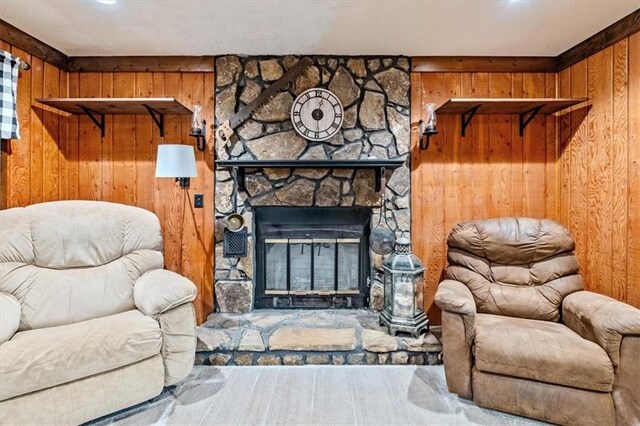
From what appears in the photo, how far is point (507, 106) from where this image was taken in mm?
2723

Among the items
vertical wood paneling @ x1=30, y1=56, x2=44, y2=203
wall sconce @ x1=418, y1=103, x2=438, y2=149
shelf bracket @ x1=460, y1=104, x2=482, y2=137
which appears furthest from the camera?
shelf bracket @ x1=460, y1=104, x2=482, y2=137

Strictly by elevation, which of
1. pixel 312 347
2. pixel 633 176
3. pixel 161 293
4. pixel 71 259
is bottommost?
pixel 312 347

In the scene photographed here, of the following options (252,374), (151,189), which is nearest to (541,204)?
(252,374)

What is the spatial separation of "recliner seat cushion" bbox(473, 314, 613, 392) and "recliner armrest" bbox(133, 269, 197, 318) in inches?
68.4

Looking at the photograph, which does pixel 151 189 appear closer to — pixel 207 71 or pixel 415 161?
pixel 207 71

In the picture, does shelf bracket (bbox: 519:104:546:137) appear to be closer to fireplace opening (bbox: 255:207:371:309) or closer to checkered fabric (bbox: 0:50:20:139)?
fireplace opening (bbox: 255:207:371:309)

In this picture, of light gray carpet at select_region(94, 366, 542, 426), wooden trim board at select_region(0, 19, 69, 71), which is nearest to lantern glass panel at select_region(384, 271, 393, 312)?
light gray carpet at select_region(94, 366, 542, 426)

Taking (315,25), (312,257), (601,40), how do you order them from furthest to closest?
(312,257)
(601,40)
(315,25)

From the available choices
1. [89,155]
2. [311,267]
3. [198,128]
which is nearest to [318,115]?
[198,128]

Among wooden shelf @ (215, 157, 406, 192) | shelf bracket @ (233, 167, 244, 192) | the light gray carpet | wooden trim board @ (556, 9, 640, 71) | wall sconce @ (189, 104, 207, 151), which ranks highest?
wooden trim board @ (556, 9, 640, 71)

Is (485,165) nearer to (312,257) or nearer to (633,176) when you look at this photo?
(633,176)

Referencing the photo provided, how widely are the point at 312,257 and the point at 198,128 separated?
56.2 inches

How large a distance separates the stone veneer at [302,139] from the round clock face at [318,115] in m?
0.06

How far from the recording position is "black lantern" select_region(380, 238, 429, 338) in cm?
249
